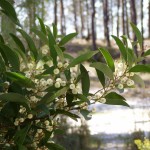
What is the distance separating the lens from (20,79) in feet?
3.86

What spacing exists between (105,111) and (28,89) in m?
8.65

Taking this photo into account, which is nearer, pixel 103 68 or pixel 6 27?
pixel 103 68

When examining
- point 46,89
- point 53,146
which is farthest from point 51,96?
point 53,146

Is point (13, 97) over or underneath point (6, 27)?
underneath

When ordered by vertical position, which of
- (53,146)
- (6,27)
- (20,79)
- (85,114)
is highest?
(6,27)

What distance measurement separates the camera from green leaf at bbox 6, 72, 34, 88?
3.80ft

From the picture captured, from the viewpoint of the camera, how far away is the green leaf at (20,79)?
1.16 m

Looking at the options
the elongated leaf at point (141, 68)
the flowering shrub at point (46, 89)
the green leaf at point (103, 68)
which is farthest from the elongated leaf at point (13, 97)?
the elongated leaf at point (141, 68)

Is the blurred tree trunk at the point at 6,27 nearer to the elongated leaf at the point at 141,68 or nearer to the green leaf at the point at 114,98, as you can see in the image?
the green leaf at the point at 114,98

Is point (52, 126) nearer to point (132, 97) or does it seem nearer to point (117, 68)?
point (117, 68)

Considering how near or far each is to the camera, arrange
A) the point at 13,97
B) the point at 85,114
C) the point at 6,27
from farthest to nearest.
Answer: the point at 6,27 < the point at 85,114 < the point at 13,97

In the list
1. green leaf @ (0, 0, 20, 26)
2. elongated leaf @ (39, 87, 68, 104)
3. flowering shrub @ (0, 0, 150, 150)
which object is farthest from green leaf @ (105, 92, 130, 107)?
green leaf @ (0, 0, 20, 26)

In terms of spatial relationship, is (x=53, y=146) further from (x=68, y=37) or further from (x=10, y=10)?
(x=10, y=10)

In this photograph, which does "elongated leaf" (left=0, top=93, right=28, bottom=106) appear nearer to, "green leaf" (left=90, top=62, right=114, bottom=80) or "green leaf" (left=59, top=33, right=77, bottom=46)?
"green leaf" (left=90, top=62, right=114, bottom=80)
